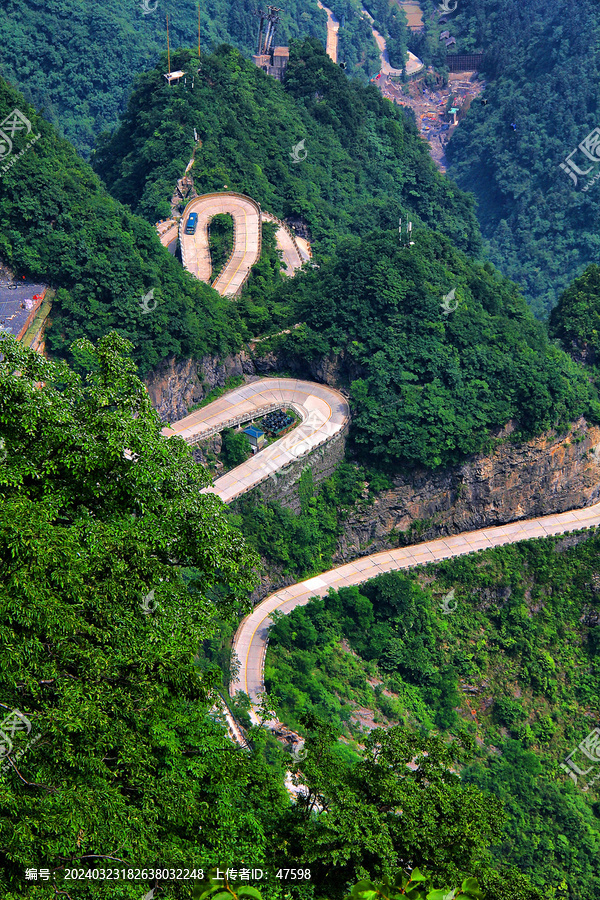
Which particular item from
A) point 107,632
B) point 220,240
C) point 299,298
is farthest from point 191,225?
point 107,632

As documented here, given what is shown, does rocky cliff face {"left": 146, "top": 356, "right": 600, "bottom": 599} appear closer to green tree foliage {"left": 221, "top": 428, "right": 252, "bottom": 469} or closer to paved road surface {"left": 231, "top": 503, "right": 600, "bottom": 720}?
paved road surface {"left": 231, "top": 503, "right": 600, "bottom": 720}

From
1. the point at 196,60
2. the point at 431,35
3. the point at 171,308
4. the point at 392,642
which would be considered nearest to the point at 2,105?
the point at 171,308

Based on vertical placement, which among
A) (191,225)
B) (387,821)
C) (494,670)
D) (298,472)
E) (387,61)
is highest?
(387,821)

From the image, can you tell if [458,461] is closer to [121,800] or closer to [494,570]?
[494,570]

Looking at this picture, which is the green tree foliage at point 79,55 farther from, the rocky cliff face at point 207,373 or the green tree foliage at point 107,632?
the green tree foliage at point 107,632

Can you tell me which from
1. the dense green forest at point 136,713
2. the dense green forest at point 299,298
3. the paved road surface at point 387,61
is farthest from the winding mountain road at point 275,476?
the paved road surface at point 387,61

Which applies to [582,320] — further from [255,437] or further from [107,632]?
[107,632]
